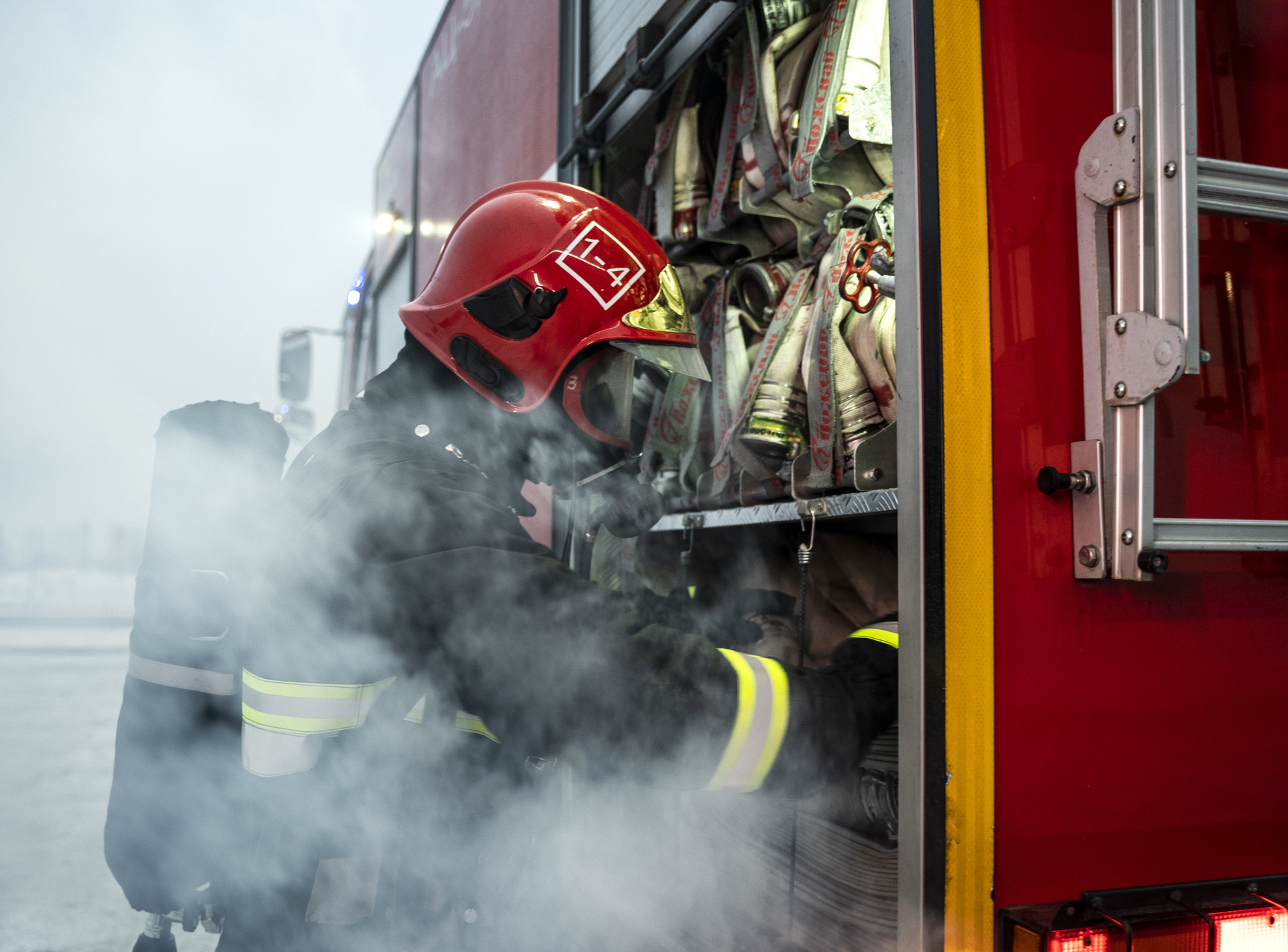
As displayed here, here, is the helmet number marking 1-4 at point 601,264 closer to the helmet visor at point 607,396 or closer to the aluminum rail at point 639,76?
the helmet visor at point 607,396

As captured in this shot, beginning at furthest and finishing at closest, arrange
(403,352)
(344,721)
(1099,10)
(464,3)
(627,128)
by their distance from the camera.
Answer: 1. (464,3)
2. (627,128)
3. (403,352)
4. (344,721)
5. (1099,10)

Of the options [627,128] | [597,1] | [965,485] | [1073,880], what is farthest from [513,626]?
[597,1]

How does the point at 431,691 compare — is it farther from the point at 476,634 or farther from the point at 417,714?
the point at 476,634

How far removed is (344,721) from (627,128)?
1.84 m

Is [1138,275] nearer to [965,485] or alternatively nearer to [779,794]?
[965,485]

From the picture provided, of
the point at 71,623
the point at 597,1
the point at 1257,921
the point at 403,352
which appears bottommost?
the point at 1257,921

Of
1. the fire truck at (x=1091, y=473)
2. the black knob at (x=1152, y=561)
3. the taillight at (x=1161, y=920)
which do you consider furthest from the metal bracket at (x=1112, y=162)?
the taillight at (x=1161, y=920)

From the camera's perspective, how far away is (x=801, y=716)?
1.23 meters

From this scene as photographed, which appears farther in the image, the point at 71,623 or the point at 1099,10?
the point at 71,623

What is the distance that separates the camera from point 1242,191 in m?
0.98

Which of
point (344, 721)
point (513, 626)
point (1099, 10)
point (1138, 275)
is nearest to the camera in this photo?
point (1138, 275)

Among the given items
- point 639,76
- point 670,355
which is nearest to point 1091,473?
point 670,355

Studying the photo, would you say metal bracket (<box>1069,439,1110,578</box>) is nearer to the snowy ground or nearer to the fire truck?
the fire truck

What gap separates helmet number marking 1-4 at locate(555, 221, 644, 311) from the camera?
→ 1771 millimetres
